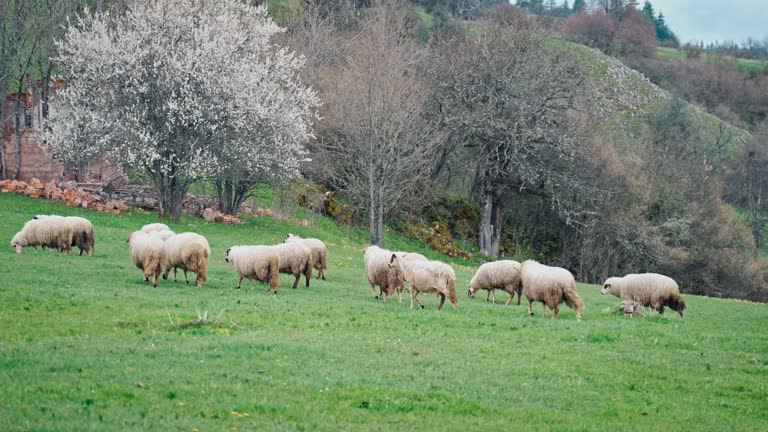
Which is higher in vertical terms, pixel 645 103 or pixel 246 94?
pixel 645 103

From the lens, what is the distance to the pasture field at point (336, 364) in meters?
12.4

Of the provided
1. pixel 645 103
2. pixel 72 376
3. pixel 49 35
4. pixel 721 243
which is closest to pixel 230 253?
pixel 72 376

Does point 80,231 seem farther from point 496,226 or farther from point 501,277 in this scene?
point 496,226

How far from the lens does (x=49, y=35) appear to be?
52375 millimetres

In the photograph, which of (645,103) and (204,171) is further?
(645,103)

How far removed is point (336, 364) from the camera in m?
15.7

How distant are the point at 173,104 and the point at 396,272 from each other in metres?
20.7

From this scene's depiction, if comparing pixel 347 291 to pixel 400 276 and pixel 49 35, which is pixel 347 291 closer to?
pixel 400 276

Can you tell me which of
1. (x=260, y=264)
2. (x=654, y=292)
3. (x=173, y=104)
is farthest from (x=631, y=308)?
(x=173, y=104)

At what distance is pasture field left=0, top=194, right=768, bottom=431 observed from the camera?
40.7 ft

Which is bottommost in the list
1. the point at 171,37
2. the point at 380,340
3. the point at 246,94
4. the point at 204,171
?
the point at 380,340

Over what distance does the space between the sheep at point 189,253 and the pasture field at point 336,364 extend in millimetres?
627

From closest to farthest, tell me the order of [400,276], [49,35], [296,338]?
[296,338] → [400,276] → [49,35]

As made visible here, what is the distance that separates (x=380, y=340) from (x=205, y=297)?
690cm
